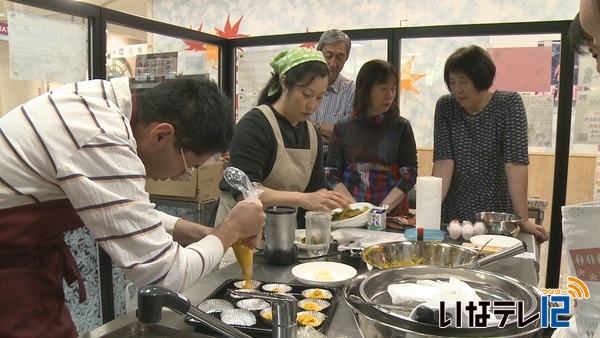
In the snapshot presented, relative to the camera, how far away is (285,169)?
6.42ft

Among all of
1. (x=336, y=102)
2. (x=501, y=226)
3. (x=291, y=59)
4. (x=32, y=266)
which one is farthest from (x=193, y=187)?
(x=32, y=266)

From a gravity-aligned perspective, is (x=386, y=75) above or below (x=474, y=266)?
above

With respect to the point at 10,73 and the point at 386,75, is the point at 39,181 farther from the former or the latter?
the point at 386,75

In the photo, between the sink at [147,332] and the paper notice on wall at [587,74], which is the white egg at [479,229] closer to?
the sink at [147,332]

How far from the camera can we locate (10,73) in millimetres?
2186

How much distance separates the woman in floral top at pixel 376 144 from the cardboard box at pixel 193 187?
1276 mm

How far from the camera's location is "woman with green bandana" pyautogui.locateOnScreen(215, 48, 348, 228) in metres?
1.80

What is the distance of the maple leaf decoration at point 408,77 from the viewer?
3758 mm

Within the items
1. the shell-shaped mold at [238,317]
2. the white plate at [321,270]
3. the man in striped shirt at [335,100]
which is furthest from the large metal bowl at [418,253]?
the man in striped shirt at [335,100]

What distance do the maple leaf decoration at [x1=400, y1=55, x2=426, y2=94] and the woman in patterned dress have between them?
141 centimetres

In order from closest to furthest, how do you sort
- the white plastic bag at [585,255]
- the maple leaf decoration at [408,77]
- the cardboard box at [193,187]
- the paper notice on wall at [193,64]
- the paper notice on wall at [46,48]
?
the white plastic bag at [585,255] → the paper notice on wall at [46,48] → the cardboard box at [193,187] → the paper notice on wall at [193,64] → the maple leaf decoration at [408,77]

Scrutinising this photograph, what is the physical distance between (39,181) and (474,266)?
1047 millimetres

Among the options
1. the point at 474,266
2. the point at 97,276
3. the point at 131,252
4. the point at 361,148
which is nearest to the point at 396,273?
the point at 474,266

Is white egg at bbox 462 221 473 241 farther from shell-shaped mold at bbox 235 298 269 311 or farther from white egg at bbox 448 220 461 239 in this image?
shell-shaped mold at bbox 235 298 269 311
